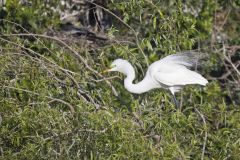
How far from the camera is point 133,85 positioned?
7156mm

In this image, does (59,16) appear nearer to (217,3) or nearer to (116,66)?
(217,3)

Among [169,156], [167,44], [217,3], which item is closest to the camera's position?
[169,156]

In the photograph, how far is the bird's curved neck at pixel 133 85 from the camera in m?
7.02

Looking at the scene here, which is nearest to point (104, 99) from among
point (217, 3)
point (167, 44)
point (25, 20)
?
point (167, 44)

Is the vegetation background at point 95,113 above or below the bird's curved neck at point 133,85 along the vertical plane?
above

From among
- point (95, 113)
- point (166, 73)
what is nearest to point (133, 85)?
point (166, 73)

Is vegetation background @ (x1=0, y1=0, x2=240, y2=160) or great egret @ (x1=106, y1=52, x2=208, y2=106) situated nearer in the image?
vegetation background @ (x1=0, y1=0, x2=240, y2=160)

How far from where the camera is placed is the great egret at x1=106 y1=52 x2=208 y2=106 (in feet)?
22.8

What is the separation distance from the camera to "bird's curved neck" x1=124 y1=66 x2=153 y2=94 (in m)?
7.02

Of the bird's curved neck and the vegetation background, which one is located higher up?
the vegetation background

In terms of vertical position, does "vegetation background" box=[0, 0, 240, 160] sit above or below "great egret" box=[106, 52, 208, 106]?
above

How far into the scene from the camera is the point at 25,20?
9.12 meters

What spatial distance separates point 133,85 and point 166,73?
36 cm

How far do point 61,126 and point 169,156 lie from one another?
80cm
